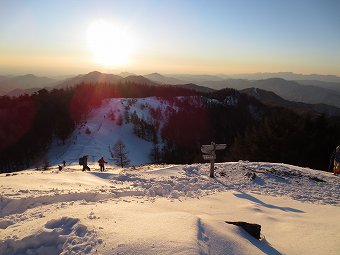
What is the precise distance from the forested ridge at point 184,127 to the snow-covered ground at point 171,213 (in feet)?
78.7

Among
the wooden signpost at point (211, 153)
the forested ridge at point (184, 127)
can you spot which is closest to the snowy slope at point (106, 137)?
the forested ridge at point (184, 127)

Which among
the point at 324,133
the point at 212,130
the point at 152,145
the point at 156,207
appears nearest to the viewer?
the point at 156,207

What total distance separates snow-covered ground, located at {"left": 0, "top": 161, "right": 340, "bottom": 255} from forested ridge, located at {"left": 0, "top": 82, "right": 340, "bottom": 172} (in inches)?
944

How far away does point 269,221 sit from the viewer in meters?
8.78

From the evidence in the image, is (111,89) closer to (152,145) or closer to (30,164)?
(152,145)

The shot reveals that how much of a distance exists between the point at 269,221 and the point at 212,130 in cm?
11928

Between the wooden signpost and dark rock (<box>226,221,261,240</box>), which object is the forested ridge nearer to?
the wooden signpost

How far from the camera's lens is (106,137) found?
300 ft

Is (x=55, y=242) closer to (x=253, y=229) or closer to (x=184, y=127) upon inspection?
(x=253, y=229)

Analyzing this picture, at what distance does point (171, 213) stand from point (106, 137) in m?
85.8

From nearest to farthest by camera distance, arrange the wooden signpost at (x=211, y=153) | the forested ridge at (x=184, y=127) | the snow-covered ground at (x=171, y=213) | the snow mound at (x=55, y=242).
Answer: the snow mound at (x=55, y=242), the snow-covered ground at (x=171, y=213), the wooden signpost at (x=211, y=153), the forested ridge at (x=184, y=127)

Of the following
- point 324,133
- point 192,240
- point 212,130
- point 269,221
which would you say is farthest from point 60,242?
point 212,130

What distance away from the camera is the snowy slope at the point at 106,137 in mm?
71144

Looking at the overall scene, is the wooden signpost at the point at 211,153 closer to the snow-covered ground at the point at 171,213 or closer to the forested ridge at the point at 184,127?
the snow-covered ground at the point at 171,213
